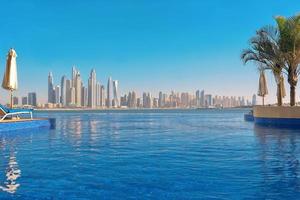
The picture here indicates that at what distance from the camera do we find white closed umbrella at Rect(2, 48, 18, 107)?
78.4ft

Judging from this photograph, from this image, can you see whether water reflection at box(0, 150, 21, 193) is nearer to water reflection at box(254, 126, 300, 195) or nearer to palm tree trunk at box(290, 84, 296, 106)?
water reflection at box(254, 126, 300, 195)

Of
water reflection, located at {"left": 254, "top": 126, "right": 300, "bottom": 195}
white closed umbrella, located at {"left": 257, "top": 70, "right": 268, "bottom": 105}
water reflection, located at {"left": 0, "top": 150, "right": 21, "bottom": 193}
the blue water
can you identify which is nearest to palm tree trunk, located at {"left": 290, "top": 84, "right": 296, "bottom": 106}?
white closed umbrella, located at {"left": 257, "top": 70, "right": 268, "bottom": 105}

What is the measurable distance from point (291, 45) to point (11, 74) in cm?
2108

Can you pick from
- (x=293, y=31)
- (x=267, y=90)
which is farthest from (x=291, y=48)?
(x=267, y=90)

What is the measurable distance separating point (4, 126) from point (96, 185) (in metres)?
14.9

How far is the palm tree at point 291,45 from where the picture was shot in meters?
28.1

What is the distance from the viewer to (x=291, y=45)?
28203 millimetres

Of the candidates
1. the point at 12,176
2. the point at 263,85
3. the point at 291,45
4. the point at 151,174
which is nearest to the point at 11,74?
the point at 12,176

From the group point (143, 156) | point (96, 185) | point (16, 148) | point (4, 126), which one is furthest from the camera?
point (4, 126)

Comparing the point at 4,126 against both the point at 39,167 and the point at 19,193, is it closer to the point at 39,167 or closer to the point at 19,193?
the point at 39,167

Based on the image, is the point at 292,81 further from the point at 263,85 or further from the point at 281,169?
the point at 281,169

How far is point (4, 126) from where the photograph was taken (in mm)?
19922

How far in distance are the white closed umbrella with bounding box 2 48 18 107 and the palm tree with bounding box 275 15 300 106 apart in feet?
66.9

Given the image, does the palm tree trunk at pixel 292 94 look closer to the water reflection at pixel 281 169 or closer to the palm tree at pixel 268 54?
the palm tree at pixel 268 54
